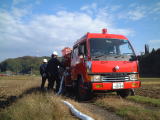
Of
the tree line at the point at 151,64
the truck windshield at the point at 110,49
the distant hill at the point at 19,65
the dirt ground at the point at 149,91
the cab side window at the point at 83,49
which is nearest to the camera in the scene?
the truck windshield at the point at 110,49

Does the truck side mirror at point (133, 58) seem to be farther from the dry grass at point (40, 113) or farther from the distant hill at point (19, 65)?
the distant hill at point (19, 65)

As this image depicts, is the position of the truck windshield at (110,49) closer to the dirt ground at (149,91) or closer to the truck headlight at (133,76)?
the truck headlight at (133,76)

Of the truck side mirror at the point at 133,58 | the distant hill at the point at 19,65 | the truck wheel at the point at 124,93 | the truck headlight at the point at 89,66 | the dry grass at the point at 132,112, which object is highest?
the distant hill at the point at 19,65

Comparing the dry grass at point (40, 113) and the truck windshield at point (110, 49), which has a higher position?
the truck windshield at point (110, 49)

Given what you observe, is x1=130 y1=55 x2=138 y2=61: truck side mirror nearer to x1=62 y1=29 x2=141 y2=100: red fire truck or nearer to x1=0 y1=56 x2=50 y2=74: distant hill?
x1=62 y1=29 x2=141 y2=100: red fire truck

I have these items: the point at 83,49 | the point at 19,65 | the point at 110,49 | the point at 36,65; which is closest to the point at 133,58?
the point at 110,49

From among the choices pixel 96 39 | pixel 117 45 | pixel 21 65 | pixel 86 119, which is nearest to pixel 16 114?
pixel 86 119

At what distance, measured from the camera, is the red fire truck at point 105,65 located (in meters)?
7.50

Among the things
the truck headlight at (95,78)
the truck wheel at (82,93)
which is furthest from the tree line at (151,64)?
the truck headlight at (95,78)

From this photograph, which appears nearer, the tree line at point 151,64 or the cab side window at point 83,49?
the cab side window at point 83,49

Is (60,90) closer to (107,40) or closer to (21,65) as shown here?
(107,40)

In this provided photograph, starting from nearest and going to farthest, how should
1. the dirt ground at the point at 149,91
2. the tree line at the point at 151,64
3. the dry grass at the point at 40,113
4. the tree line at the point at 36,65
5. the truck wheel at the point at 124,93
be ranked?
the dry grass at the point at 40,113 < the truck wheel at the point at 124,93 < the dirt ground at the point at 149,91 < the tree line at the point at 151,64 < the tree line at the point at 36,65

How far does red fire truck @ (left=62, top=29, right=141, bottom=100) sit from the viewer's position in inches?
295

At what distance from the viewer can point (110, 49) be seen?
8.29 metres
